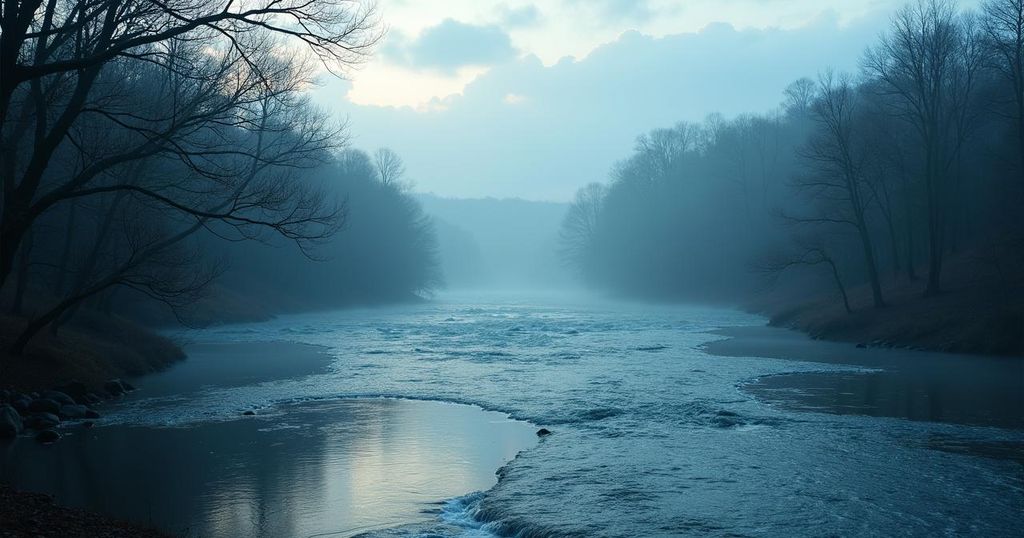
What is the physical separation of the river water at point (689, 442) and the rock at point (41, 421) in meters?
1.31

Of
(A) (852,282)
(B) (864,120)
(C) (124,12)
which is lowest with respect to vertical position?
(A) (852,282)

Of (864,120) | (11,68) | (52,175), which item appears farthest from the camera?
(864,120)

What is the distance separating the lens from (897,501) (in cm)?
1073

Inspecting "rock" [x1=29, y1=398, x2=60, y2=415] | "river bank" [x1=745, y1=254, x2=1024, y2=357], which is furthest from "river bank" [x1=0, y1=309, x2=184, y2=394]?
"river bank" [x1=745, y1=254, x2=1024, y2=357]

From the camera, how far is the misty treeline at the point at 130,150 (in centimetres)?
1145

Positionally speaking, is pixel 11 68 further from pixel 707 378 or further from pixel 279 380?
pixel 707 378

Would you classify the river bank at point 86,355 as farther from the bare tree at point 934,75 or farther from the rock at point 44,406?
the bare tree at point 934,75

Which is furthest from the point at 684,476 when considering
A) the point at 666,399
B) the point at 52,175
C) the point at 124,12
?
the point at 52,175

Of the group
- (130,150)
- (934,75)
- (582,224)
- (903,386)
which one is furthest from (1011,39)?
(582,224)

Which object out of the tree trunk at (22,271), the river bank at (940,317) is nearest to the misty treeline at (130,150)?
the tree trunk at (22,271)

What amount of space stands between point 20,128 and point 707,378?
18.6 metres

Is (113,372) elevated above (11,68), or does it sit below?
below

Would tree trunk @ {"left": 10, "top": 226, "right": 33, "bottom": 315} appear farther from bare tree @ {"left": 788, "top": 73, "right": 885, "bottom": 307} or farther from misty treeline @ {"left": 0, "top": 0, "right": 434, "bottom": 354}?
bare tree @ {"left": 788, "top": 73, "right": 885, "bottom": 307}

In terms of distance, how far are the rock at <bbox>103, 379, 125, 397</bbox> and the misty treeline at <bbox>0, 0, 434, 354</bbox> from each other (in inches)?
86.0
